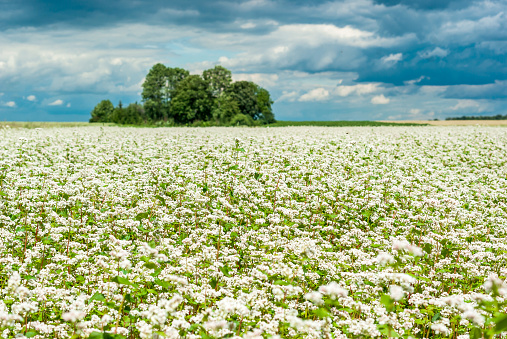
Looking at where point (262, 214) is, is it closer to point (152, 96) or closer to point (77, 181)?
point (77, 181)

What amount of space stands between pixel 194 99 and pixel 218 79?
11.7 m

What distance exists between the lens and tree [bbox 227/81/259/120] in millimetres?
114312

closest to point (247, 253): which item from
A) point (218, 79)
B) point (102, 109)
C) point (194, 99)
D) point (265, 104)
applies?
point (194, 99)

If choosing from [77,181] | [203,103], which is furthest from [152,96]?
[77,181]

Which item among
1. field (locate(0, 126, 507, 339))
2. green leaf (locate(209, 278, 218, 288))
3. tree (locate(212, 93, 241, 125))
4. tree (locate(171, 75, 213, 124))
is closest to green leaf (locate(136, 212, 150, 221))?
field (locate(0, 126, 507, 339))

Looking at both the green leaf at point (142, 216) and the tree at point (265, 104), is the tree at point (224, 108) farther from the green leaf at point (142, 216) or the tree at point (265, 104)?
the green leaf at point (142, 216)

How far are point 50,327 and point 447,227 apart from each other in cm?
1095

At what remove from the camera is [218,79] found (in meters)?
114

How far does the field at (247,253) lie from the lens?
5.34 meters

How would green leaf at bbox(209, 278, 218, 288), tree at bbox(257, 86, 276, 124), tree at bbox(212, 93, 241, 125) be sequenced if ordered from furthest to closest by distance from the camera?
tree at bbox(257, 86, 276, 124) → tree at bbox(212, 93, 241, 125) → green leaf at bbox(209, 278, 218, 288)

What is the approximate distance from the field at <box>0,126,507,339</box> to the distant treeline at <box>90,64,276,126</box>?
82.1 meters

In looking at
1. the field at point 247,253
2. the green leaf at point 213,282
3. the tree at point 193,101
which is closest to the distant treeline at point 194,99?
the tree at point 193,101

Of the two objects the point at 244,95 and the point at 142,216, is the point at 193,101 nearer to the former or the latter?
the point at 244,95

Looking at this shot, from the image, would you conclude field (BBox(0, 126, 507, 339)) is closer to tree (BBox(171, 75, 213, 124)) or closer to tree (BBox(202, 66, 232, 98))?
tree (BBox(171, 75, 213, 124))
